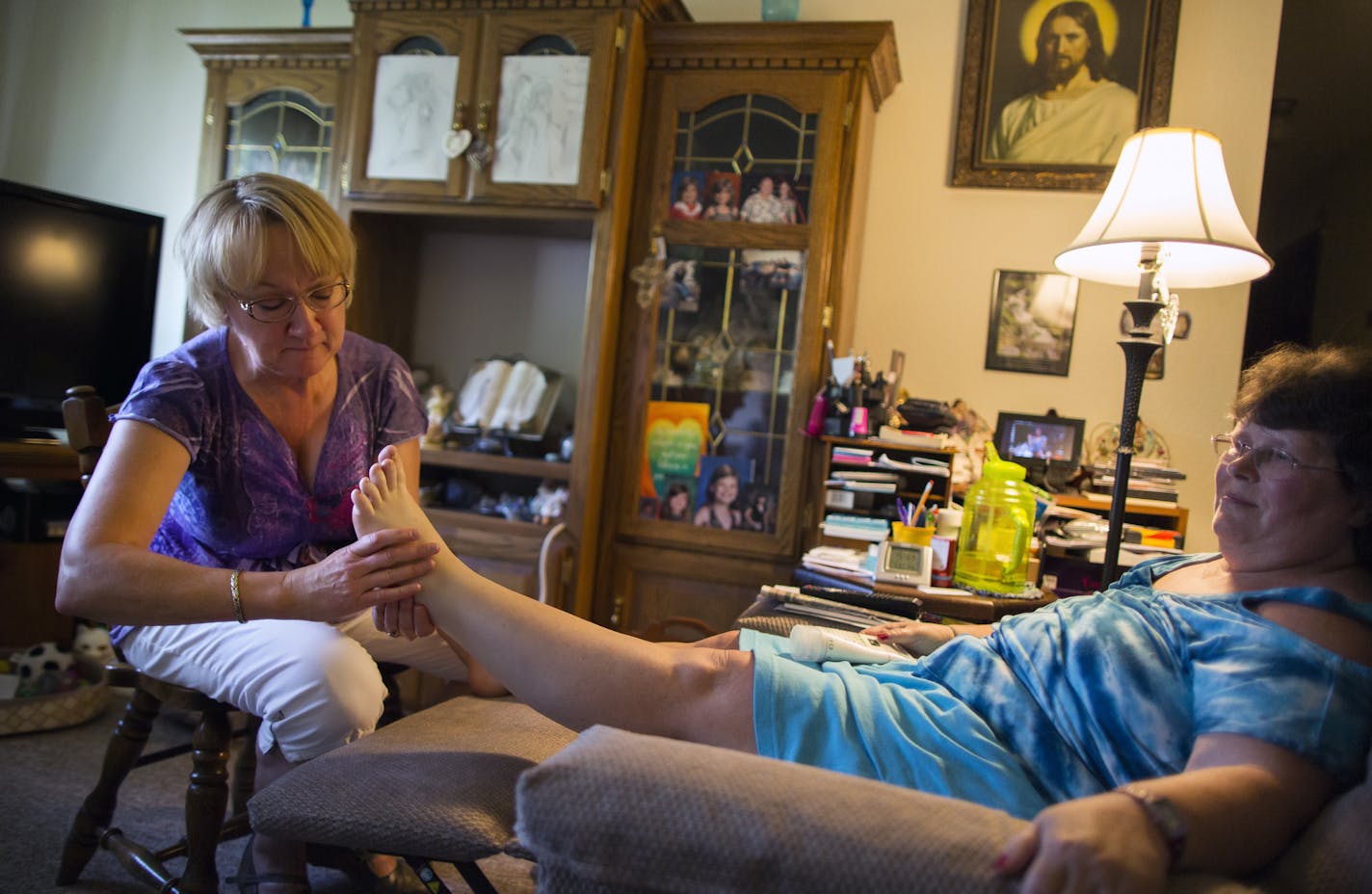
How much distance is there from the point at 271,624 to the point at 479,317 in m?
1.85

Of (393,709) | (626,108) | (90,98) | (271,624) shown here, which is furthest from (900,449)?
(90,98)

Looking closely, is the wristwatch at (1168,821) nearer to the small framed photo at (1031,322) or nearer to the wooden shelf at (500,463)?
the wooden shelf at (500,463)

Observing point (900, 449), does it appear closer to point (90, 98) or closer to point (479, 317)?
point (479, 317)

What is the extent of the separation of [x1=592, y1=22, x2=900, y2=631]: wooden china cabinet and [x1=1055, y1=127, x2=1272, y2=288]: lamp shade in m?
0.81

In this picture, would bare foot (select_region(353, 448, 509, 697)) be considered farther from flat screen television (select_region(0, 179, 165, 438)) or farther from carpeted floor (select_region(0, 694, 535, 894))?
flat screen television (select_region(0, 179, 165, 438))

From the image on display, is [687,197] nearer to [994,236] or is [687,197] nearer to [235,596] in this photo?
[994,236]

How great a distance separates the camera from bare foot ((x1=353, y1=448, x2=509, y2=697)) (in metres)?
1.22

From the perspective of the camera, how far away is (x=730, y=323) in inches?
98.9

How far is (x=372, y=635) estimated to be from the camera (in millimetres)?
1506

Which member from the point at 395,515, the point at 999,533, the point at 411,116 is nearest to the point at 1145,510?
the point at 999,533

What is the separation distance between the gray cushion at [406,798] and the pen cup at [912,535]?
1.00 meters

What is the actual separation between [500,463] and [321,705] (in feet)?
4.58

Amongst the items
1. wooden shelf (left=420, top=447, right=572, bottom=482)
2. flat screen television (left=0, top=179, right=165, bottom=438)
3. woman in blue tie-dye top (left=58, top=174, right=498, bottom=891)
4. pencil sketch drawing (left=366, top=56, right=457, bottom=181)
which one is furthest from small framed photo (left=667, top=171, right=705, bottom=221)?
flat screen television (left=0, top=179, right=165, bottom=438)

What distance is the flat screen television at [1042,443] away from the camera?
8.29 ft
